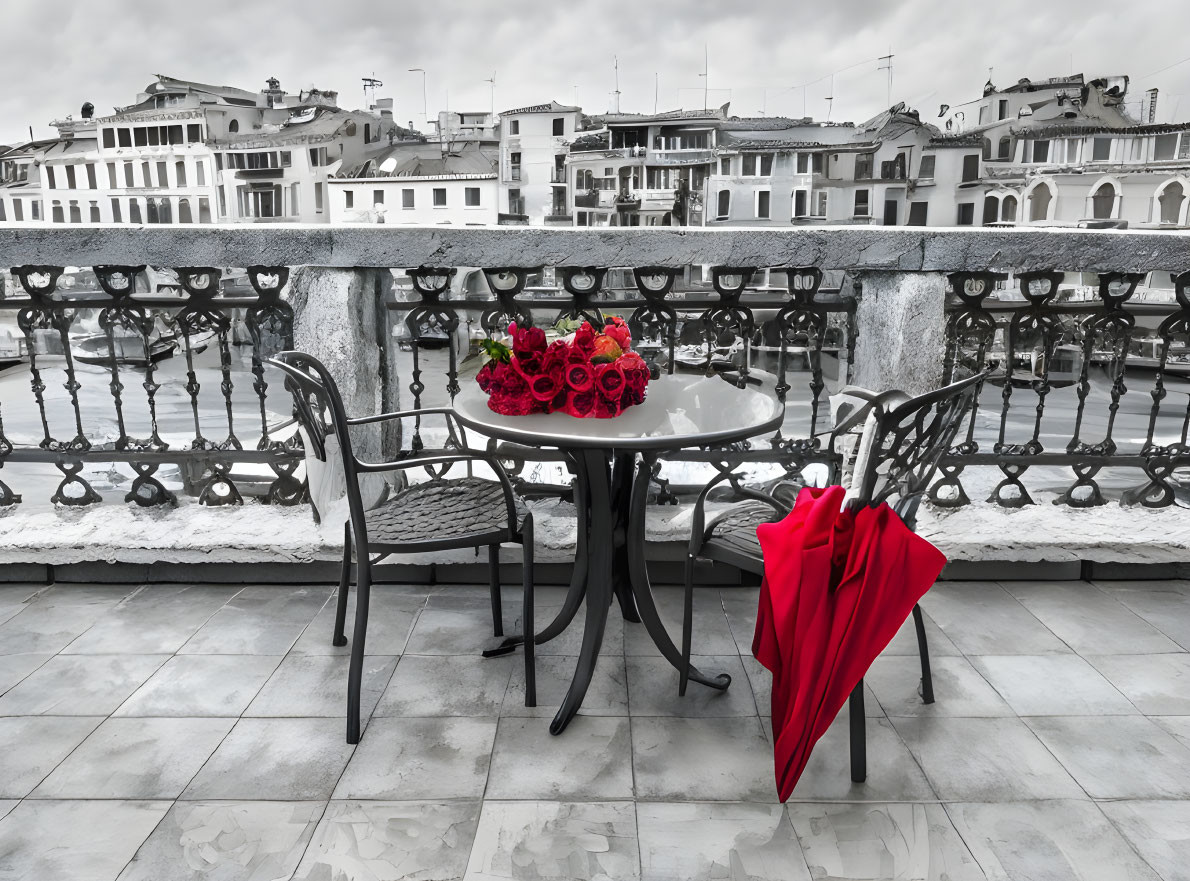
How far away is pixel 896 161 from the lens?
20062 millimetres

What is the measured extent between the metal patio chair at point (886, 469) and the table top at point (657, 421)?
190 mm

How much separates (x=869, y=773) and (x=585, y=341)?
1.12 m

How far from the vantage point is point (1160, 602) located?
259 centimetres

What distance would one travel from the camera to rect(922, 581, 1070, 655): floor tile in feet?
7.64

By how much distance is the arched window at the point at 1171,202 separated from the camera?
16.3 m

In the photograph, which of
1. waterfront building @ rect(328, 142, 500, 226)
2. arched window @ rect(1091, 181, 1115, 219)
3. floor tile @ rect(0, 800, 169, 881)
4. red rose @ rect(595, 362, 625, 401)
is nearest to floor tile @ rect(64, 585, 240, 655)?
floor tile @ rect(0, 800, 169, 881)

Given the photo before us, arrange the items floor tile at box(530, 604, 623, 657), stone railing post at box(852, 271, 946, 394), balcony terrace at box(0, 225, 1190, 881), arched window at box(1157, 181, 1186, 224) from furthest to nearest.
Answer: arched window at box(1157, 181, 1186, 224), stone railing post at box(852, 271, 946, 394), floor tile at box(530, 604, 623, 657), balcony terrace at box(0, 225, 1190, 881)

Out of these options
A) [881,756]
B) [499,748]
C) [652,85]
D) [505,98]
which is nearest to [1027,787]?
[881,756]

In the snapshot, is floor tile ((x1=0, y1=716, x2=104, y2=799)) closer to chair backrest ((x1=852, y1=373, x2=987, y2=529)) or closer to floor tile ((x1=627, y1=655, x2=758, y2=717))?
floor tile ((x1=627, y1=655, x2=758, y2=717))

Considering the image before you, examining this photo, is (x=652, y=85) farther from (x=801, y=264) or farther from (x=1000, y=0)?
(x=801, y=264)

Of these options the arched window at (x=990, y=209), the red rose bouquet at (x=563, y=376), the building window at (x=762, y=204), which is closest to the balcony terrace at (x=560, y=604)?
the red rose bouquet at (x=563, y=376)

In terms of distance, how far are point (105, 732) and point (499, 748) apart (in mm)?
904

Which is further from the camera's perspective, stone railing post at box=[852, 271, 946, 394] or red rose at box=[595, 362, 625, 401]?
stone railing post at box=[852, 271, 946, 394]

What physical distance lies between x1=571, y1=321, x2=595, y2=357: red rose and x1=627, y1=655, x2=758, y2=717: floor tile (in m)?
0.86
